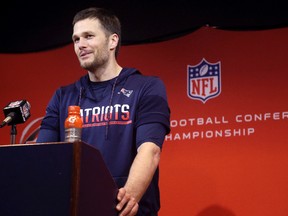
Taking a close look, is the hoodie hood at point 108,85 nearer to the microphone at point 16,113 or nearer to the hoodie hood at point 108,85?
the hoodie hood at point 108,85

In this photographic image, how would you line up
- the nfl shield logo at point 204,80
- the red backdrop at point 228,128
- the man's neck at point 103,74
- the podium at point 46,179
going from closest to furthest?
the podium at point 46,179, the man's neck at point 103,74, the red backdrop at point 228,128, the nfl shield logo at point 204,80

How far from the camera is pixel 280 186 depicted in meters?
2.81

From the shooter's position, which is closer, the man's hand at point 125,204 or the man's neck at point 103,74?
the man's hand at point 125,204

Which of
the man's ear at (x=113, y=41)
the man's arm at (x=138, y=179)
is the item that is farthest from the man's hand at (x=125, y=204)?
the man's ear at (x=113, y=41)

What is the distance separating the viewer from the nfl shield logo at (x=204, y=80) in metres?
3.10

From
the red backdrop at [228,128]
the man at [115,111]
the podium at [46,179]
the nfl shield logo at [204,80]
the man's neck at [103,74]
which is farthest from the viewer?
the nfl shield logo at [204,80]

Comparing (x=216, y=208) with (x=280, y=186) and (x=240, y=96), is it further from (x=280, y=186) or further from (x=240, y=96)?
(x=240, y=96)

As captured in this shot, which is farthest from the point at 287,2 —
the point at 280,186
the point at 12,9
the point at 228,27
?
the point at 12,9

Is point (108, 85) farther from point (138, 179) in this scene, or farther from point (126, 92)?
point (138, 179)

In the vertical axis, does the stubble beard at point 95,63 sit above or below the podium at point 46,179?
above

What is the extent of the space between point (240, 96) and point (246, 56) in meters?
0.23

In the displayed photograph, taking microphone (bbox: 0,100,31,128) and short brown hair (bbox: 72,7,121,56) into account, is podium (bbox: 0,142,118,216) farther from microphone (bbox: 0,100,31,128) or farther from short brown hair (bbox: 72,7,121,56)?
short brown hair (bbox: 72,7,121,56)

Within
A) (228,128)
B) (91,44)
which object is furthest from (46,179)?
(228,128)

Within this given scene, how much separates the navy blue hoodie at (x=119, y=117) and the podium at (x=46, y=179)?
0.64 meters
